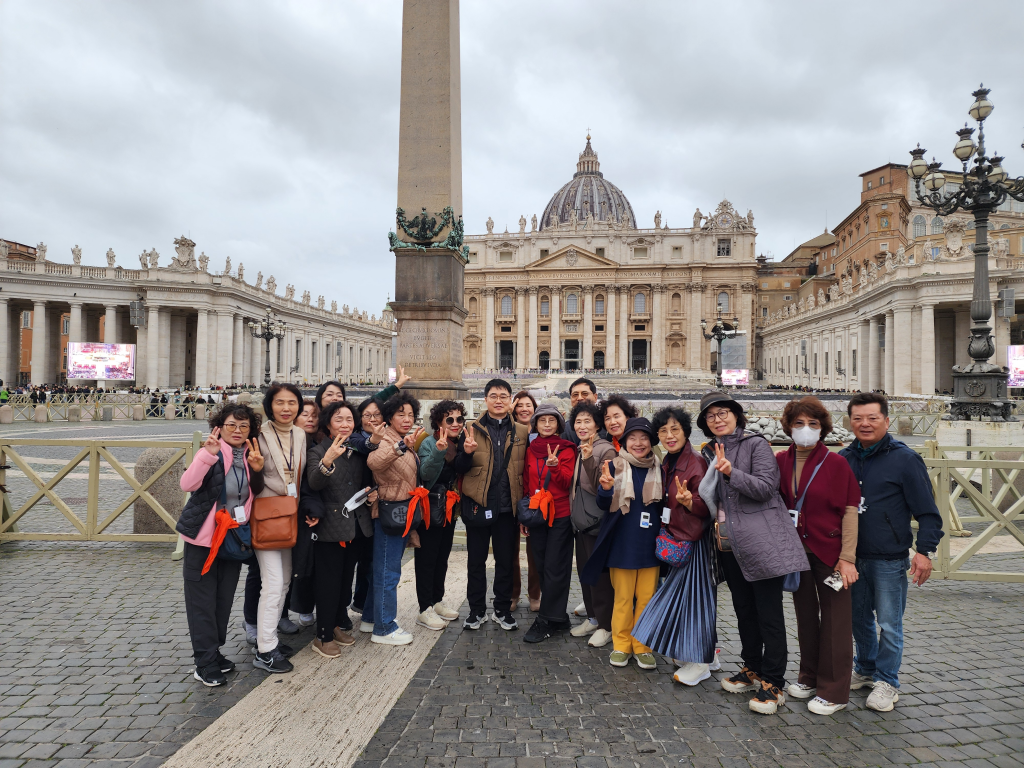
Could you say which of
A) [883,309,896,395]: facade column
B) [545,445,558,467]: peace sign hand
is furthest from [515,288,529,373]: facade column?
[545,445,558,467]: peace sign hand

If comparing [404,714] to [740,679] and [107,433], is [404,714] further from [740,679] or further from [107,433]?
[107,433]

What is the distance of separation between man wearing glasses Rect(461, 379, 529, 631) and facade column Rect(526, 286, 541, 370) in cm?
8319

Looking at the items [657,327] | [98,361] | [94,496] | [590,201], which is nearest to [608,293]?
[657,327]

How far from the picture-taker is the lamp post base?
1237 cm

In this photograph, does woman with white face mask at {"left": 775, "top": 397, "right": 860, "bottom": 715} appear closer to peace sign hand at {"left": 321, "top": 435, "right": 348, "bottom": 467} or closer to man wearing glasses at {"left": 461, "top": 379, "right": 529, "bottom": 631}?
man wearing glasses at {"left": 461, "top": 379, "right": 529, "bottom": 631}

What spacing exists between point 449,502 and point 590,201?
111625 millimetres

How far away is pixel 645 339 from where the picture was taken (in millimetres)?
87750

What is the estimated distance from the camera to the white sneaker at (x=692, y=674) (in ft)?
12.4

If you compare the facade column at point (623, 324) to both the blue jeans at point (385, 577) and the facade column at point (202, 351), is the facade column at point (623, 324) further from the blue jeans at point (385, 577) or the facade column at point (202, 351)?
the blue jeans at point (385, 577)

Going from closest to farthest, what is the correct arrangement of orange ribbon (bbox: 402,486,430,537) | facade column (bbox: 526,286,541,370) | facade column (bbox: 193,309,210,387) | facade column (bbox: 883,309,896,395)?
1. orange ribbon (bbox: 402,486,430,537)
2. facade column (bbox: 883,309,896,395)
3. facade column (bbox: 193,309,210,387)
4. facade column (bbox: 526,286,541,370)

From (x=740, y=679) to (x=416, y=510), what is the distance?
2.56 meters

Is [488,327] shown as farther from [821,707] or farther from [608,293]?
[821,707]

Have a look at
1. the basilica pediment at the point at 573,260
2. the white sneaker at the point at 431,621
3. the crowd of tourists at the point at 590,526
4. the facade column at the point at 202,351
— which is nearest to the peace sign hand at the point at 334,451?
the crowd of tourists at the point at 590,526

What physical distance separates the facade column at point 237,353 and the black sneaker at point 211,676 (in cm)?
4874
